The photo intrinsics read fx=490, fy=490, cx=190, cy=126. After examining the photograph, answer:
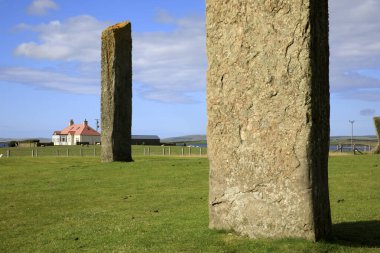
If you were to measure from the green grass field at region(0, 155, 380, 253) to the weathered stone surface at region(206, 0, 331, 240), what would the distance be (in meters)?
0.45

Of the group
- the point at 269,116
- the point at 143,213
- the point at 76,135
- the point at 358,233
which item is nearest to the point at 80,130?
the point at 76,135

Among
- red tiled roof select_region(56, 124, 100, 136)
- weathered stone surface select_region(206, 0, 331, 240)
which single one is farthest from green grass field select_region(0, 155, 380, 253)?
red tiled roof select_region(56, 124, 100, 136)

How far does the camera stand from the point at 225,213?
8.34 metres

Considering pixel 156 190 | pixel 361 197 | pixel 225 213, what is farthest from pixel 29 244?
pixel 361 197

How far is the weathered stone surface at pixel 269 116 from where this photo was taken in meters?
7.42

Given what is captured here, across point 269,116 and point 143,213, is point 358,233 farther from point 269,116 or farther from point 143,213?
point 143,213

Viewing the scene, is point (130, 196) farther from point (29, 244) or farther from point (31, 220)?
point (29, 244)

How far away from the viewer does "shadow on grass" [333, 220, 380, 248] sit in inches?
303

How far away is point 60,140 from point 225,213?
10916cm

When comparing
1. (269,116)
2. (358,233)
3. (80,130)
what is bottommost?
(358,233)

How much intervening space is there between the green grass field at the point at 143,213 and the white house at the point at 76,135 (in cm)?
8389

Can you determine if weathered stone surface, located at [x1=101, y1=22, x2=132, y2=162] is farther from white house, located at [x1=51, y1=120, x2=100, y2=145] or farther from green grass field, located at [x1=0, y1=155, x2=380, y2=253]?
white house, located at [x1=51, y1=120, x2=100, y2=145]

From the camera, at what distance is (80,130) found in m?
106

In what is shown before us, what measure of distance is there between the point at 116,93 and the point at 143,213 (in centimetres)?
1411
